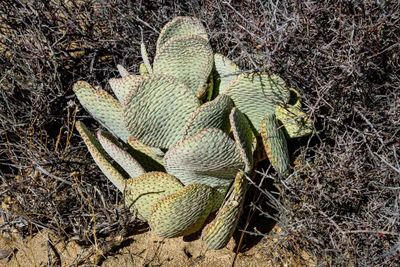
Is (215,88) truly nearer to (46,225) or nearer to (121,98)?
(121,98)

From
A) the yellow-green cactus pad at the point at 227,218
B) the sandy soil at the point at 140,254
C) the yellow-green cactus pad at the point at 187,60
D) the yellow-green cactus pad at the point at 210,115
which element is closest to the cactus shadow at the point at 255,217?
the sandy soil at the point at 140,254

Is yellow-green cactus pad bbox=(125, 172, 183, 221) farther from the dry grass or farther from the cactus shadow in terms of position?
the cactus shadow

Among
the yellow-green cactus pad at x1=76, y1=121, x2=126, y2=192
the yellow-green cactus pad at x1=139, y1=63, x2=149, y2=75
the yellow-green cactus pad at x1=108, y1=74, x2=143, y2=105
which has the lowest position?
the yellow-green cactus pad at x1=76, y1=121, x2=126, y2=192

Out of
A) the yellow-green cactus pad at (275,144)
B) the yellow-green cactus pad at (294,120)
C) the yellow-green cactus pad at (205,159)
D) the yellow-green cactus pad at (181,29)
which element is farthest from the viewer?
the yellow-green cactus pad at (181,29)

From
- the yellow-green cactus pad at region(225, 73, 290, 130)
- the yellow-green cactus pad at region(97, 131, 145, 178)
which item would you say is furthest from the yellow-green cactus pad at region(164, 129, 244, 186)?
the yellow-green cactus pad at region(225, 73, 290, 130)

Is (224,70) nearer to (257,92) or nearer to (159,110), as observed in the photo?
(257,92)

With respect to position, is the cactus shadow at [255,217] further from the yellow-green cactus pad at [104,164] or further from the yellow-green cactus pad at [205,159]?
the yellow-green cactus pad at [104,164]

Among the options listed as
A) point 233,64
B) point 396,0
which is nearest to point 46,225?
point 233,64
